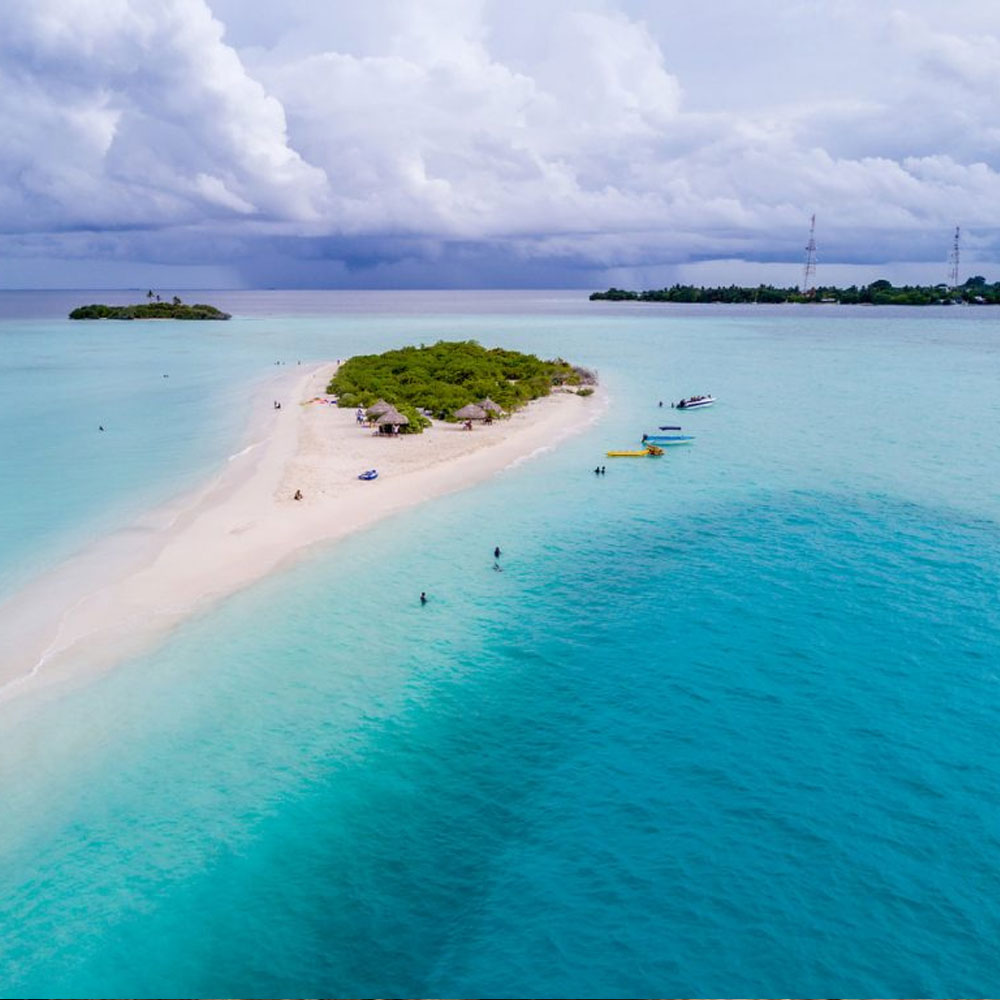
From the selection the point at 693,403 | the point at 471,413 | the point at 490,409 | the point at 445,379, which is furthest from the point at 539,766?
the point at 445,379

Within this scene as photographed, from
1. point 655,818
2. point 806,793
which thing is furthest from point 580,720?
point 806,793

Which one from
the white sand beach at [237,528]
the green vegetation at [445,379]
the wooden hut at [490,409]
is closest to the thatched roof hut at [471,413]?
the wooden hut at [490,409]

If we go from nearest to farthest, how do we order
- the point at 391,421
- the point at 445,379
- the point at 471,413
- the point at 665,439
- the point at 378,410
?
1. the point at 391,421
2. the point at 378,410
3. the point at 665,439
4. the point at 471,413
5. the point at 445,379

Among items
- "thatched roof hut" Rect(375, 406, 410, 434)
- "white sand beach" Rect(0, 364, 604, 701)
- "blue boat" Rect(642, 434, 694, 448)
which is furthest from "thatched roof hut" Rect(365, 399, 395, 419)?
"blue boat" Rect(642, 434, 694, 448)

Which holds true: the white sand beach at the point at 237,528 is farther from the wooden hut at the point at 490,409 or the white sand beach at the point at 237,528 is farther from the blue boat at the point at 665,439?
the blue boat at the point at 665,439

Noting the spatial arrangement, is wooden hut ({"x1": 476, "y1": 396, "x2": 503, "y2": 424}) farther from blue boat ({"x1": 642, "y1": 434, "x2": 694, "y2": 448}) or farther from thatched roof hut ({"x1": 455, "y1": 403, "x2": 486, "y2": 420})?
blue boat ({"x1": 642, "y1": 434, "x2": 694, "y2": 448})

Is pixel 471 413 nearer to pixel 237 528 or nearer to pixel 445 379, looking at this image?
pixel 445 379

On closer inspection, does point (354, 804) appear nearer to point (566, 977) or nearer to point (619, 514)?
point (566, 977)
